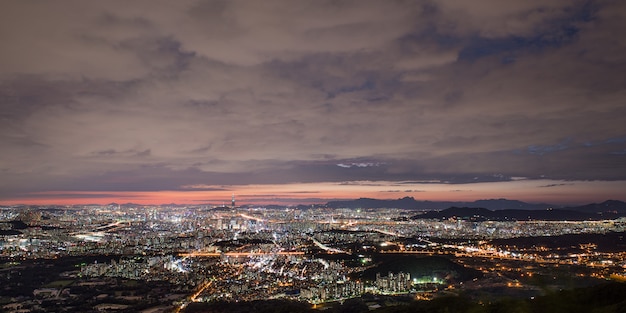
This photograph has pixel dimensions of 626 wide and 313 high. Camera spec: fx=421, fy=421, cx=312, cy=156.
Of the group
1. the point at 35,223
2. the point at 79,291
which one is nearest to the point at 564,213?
the point at 79,291

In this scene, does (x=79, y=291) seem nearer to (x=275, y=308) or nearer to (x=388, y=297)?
(x=275, y=308)

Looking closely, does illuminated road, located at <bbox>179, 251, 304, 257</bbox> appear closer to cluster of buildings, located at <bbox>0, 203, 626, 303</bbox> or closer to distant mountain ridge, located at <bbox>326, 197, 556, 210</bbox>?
cluster of buildings, located at <bbox>0, 203, 626, 303</bbox>

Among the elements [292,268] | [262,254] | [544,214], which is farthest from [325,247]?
[544,214]

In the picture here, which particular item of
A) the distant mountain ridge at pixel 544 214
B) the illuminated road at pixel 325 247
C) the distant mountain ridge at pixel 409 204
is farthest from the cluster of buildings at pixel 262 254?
the distant mountain ridge at pixel 409 204

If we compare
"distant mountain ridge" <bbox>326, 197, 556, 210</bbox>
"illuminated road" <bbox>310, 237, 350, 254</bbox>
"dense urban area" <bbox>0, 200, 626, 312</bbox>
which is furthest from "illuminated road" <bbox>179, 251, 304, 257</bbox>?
"distant mountain ridge" <bbox>326, 197, 556, 210</bbox>

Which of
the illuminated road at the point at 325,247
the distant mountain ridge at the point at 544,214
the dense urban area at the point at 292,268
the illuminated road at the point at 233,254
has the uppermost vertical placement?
the distant mountain ridge at the point at 544,214

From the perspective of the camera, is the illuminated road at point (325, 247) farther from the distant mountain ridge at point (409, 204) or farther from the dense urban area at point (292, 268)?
the distant mountain ridge at point (409, 204)

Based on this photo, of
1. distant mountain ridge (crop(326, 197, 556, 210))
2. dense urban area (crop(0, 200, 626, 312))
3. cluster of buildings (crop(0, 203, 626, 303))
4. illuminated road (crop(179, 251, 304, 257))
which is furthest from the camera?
distant mountain ridge (crop(326, 197, 556, 210))

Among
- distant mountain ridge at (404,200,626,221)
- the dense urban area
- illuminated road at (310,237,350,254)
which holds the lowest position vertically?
illuminated road at (310,237,350,254)

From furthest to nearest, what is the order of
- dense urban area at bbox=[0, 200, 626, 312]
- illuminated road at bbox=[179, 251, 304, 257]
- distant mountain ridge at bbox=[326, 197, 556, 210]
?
1. distant mountain ridge at bbox=[326, 197, 556, 210]
2. illuminated road at bbox=[179, 251, 304, 257]
3. dense urban area at bbox=[0, 200, 626, 312]

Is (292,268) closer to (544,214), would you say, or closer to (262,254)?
(262,254)
